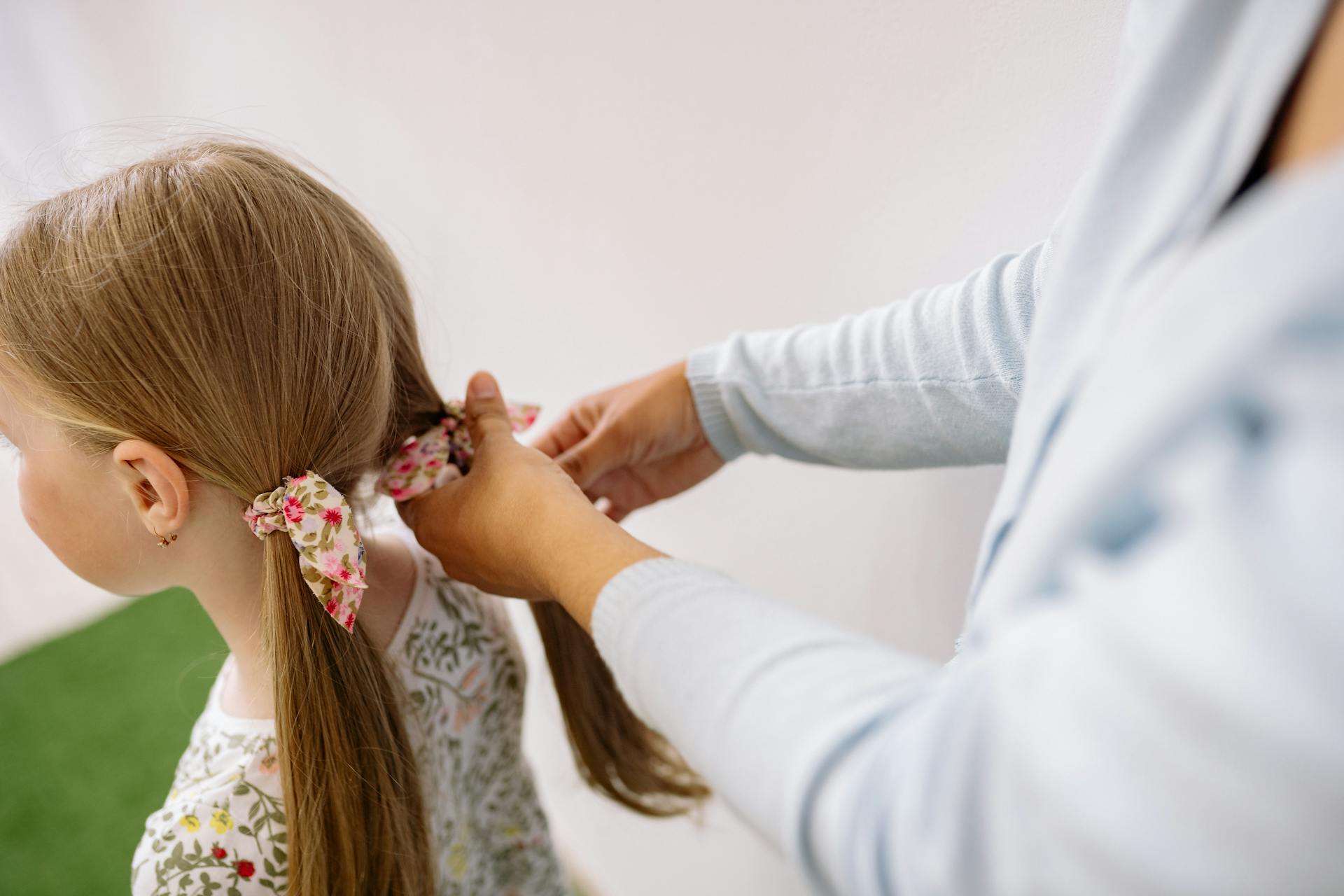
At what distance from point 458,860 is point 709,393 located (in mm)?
531

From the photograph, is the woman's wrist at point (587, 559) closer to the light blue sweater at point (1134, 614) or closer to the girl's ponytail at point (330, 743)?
the light blue sweater at point (1134, 614)

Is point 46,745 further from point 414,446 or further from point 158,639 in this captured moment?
point 414,446

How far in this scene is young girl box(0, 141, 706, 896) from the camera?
0.54m

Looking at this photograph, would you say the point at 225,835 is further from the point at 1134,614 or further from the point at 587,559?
the point at 1134,614

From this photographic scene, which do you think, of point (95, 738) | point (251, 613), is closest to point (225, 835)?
point (251, 613)

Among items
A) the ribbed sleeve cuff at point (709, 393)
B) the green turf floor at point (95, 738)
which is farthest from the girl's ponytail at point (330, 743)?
the green turf floor at point (95, 738)

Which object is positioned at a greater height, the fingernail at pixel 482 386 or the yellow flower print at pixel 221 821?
the fingernail at pixel 482 386

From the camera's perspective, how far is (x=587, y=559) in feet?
1.56

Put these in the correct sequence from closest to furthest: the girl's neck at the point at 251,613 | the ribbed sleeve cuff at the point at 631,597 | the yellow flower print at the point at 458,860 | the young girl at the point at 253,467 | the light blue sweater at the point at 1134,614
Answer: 1. the light blue sweater at the point at 1134,614
2. the ribbed sleeve cuff at the point at 631,597
3. the young girl at the point at 253,467
4. the girl's neck at the point at 251,613
5. the yellow flower print at the point at 458,860

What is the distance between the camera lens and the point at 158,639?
176 cm

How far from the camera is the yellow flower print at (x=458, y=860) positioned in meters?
0.80

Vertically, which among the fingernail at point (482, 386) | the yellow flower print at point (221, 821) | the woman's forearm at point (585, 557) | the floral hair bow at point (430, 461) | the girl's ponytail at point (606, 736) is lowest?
the girl's ponytail at point (606, 736)

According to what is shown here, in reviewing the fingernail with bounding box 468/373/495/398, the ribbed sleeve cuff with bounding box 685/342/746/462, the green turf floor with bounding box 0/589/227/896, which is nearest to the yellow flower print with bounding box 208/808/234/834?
the fingernail with bounding box 468/373/495/398

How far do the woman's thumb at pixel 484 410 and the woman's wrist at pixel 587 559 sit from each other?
0.18 meters
